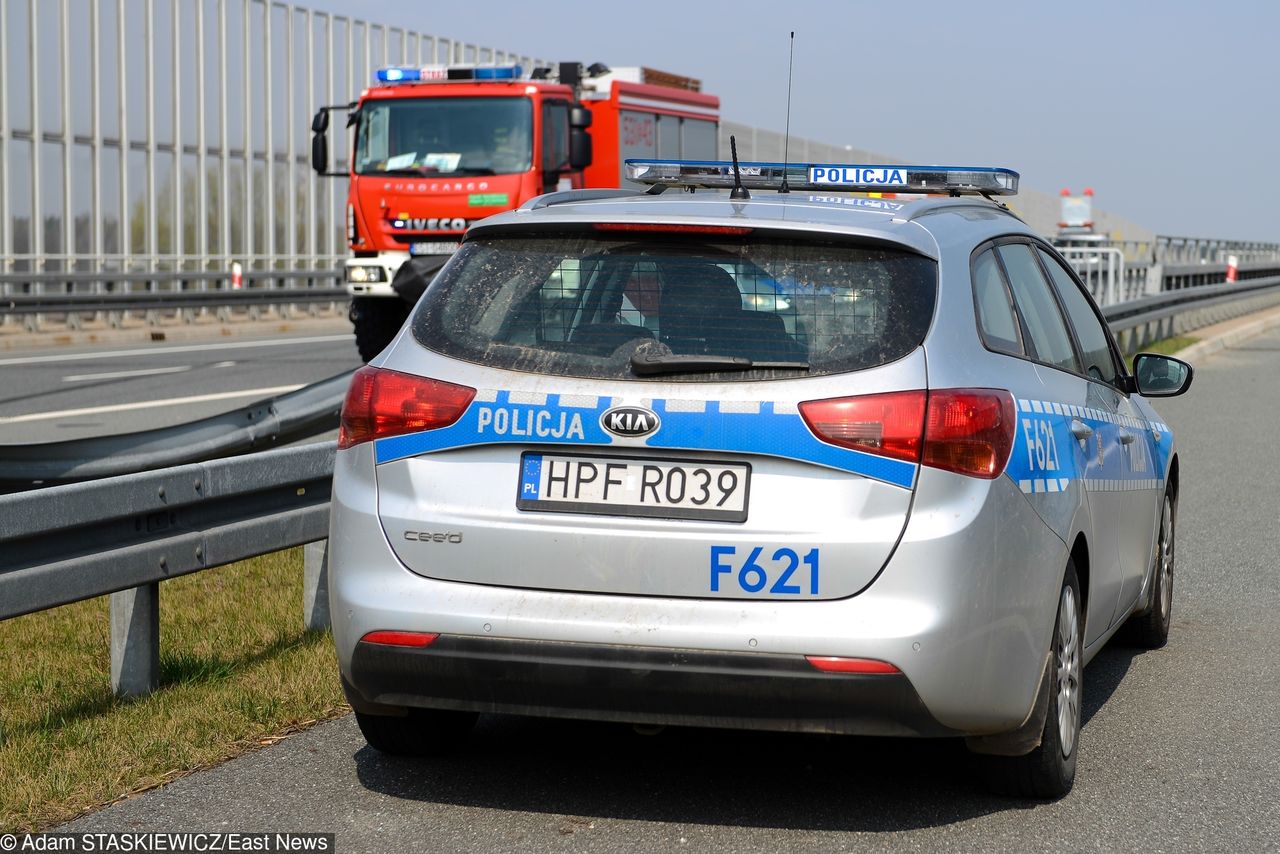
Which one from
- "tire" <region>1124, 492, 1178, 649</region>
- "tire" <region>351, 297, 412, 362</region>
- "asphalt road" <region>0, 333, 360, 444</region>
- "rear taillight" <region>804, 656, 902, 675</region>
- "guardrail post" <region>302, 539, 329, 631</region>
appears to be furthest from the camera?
"tire" <region>351, 297, 412, 362</region>

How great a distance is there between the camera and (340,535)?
4641 millimetres

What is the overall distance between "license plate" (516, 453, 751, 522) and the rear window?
0.71 ft

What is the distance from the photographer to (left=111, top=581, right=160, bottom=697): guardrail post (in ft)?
18.5

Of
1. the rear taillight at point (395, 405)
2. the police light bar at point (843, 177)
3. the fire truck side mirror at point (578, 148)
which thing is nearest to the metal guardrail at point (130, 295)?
the fire truck side mirror at point (578, 148)

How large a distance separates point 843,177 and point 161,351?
1951 cm

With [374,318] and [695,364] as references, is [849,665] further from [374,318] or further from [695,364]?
[374,318]

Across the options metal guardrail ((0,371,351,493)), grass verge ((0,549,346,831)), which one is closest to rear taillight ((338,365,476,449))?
grass verge ((0,549,346,831))

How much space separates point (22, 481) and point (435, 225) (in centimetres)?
1244

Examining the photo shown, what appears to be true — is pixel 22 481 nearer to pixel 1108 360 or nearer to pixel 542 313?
pixel 542 313

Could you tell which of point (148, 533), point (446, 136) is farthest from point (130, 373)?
point (148, 533)

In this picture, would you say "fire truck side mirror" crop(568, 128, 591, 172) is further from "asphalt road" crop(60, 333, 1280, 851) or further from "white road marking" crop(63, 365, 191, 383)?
"asphalt road" crop(60, 333, 1280, 851)

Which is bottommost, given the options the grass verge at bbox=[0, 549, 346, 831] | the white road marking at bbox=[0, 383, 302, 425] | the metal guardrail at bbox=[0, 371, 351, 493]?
the white road marking at bbox=[0, 383, 302, 425]

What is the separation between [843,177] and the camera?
5.88m

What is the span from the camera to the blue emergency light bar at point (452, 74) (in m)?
18.7
